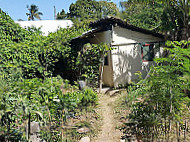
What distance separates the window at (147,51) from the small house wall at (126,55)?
8.7 inches

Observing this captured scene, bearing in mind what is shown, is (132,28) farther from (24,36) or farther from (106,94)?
(24,36)

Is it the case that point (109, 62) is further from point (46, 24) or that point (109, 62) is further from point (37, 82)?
point (46, 24)

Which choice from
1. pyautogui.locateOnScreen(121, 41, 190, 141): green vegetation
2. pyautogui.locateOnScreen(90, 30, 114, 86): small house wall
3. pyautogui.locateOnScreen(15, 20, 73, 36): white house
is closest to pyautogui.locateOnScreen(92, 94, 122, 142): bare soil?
pyautogui.locateOnScreen(121, 41, 190, 141): green vegetation

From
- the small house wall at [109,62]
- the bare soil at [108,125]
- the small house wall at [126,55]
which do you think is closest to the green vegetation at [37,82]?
the bare soil at [108,125]

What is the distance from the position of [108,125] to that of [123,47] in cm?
592

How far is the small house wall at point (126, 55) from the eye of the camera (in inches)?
392

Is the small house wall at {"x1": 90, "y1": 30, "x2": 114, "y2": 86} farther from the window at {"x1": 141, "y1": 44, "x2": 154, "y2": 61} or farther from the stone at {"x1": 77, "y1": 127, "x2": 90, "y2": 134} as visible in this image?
the stone at {"x1": 77, "y1": 127, "x2": 90, "y2": 134}

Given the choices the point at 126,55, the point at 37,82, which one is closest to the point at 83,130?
the point at 37,82

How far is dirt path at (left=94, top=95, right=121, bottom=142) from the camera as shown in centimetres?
426

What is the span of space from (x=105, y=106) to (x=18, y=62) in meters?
4.29

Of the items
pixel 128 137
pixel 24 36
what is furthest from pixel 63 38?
pixel 128 137

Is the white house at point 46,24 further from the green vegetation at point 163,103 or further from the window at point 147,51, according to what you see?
the green vegetation at point 163,103

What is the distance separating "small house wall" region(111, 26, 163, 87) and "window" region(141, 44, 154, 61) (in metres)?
0.22

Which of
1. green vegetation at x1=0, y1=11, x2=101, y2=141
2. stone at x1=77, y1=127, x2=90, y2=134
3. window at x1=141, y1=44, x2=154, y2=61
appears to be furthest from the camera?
window at x1=141, y1=44, x2=154, y2=61
